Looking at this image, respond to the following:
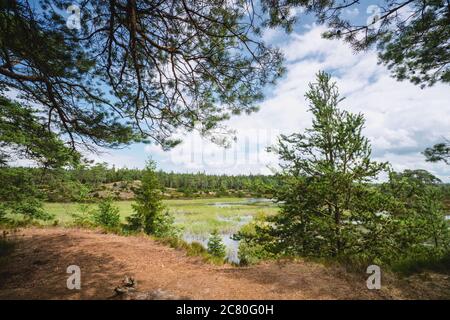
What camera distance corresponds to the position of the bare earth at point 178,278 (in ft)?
14.1

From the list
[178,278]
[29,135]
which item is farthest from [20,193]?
[178,278]

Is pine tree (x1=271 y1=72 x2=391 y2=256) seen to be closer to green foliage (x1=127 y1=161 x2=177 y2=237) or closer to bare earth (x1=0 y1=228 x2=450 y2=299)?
bare earth (x1=0 y1=228 x2=450 y2=299)

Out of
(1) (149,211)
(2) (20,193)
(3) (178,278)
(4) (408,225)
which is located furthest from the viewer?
(1) (149,211)

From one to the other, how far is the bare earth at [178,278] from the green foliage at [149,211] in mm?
8729

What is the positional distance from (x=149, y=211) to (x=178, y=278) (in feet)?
38.1

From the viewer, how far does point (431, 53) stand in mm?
5211

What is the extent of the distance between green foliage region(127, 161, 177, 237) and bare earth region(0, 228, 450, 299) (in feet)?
28.6

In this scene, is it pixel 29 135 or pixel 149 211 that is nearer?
pixel 29 135

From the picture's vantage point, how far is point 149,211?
15969mm

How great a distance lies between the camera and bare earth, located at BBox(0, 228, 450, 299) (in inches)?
170

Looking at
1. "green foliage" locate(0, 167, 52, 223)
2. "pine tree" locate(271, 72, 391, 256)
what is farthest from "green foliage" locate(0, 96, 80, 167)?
"pine tree" locate(271, 72, 391, 256)

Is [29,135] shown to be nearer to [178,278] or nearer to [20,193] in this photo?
[20,193]
